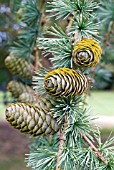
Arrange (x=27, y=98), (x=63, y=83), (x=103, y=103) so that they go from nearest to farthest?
(x=63, y=83)
(x=27, y=98)
(x=103, y=103)

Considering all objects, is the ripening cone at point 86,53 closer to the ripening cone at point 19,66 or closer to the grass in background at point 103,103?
the ripening cone at point 19,66

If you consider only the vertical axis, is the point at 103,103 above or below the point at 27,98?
below

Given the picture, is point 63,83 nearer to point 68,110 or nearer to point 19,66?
point 68,110

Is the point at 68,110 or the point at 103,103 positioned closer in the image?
the point at 68,110

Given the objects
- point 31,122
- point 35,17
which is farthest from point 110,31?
point 31,122

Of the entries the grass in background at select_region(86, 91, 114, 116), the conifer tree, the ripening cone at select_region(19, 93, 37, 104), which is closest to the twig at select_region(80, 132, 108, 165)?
the conifer tree

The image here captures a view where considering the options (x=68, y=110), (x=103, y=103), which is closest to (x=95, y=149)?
(x=68, y=110)

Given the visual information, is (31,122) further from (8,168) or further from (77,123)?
(8,168)

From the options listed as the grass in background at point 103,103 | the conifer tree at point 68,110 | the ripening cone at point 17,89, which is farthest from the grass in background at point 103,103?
the conifer tree at point 68,110
